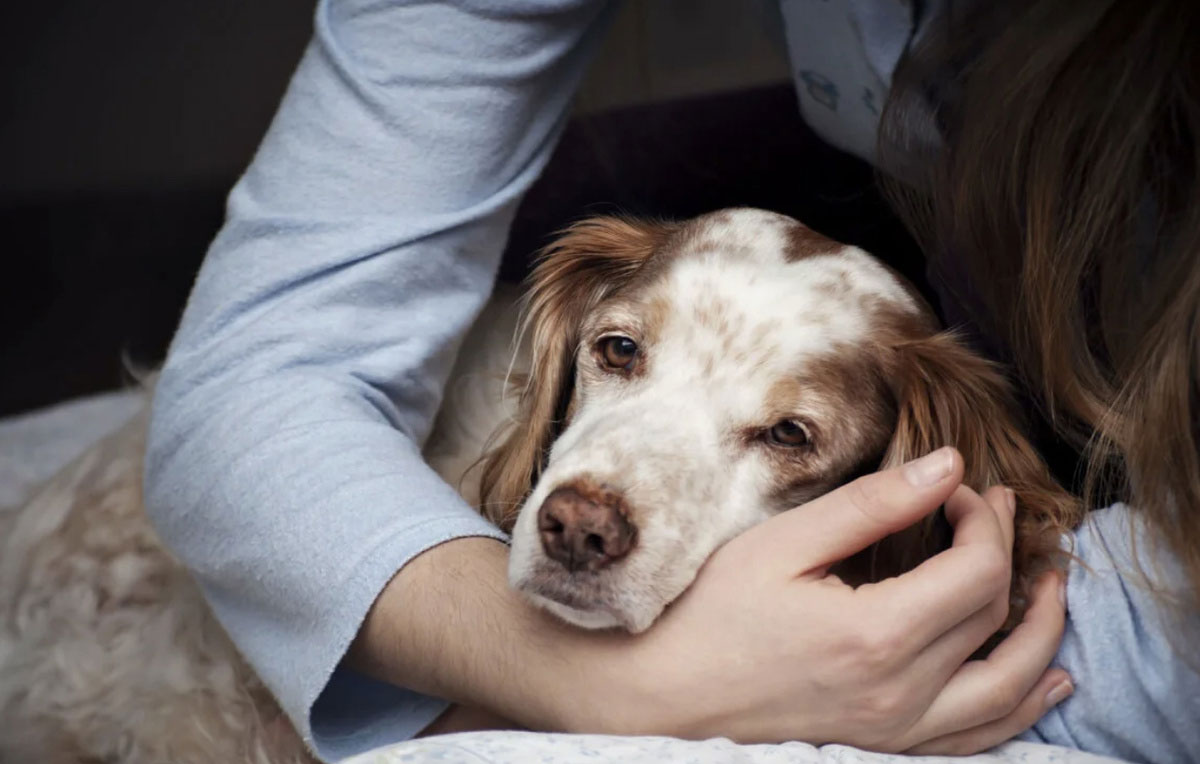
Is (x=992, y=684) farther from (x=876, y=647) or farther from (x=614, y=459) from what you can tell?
(x=614, y=459)

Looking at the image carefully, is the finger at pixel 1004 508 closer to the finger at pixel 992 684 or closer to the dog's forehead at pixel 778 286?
the finger at pixel 992 684

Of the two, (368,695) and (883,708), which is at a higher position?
(883,708)

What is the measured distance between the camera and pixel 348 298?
1460 mm

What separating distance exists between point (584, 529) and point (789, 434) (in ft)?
0.98

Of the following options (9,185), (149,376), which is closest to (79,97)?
(9,185)

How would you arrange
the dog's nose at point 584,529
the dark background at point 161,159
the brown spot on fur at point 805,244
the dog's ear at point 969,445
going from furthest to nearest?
1. the dark background at point 161,159
2. the brown spot on fur at point 805,244
3. the dog's ear at point 969,445
4. the dog's nose at point 584,529

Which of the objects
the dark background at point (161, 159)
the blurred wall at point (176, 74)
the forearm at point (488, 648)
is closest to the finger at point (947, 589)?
the forearm at point (488, 648)

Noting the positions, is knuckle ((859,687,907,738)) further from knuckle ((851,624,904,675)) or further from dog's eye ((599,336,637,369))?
dog's eye ((599,336,637,369))

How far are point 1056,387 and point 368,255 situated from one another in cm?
73

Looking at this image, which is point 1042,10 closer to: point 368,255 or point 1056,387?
point 1056,387

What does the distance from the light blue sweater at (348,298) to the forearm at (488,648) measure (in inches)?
2.3

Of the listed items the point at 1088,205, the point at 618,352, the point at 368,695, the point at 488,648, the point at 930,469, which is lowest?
the point at 368,695

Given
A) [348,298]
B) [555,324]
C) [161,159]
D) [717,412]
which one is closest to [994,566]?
[717,412]

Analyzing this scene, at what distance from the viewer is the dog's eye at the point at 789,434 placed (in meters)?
1.28
